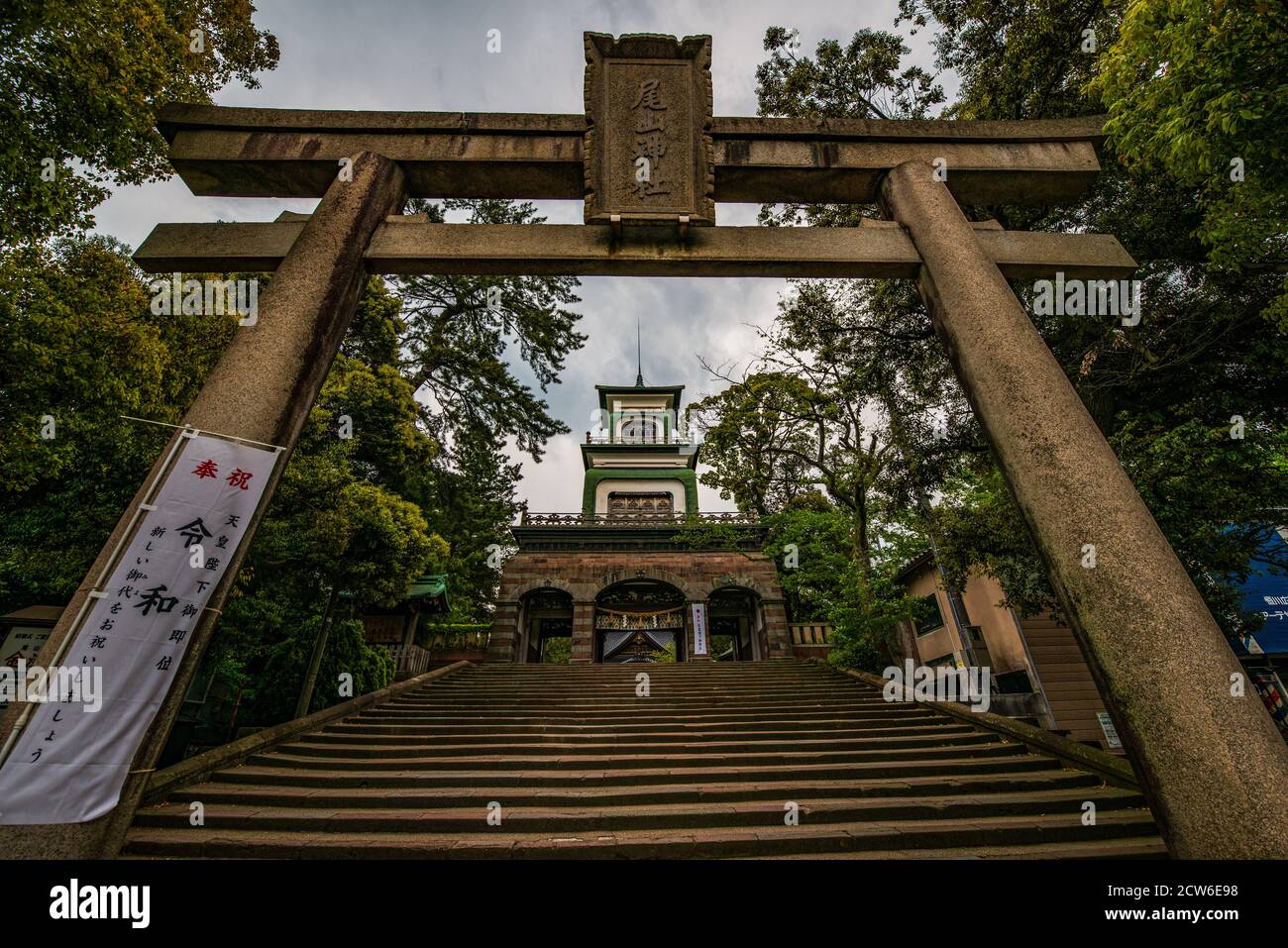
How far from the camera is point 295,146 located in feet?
15.9

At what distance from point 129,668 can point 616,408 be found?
22.0 m

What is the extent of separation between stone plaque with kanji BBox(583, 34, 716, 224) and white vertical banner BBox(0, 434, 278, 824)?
3.49 meters

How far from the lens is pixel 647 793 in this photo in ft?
15.4

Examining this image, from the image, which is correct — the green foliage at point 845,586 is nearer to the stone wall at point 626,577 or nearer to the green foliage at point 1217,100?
the stone wall at point 626,577

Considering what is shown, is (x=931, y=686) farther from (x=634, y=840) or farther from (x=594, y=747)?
(x=634, y=840)

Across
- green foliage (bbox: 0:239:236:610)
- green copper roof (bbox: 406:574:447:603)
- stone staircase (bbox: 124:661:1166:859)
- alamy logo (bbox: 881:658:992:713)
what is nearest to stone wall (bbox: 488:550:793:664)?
green copper roof (bbox: 406:574:447:603)

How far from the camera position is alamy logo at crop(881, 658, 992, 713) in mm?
7660

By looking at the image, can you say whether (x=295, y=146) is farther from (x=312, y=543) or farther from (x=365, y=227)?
(x=312, y=543)

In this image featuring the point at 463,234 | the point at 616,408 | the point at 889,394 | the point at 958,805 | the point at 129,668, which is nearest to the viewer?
the point at 129,668

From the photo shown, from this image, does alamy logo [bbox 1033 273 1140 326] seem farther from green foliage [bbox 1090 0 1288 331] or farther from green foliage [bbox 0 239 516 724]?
green foliage [bbox 0 239 516 724]

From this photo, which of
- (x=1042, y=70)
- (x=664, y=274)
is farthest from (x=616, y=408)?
(x=664, y=274)

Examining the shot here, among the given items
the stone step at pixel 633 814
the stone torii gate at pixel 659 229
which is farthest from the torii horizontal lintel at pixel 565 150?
the stone step at pixel 633 814

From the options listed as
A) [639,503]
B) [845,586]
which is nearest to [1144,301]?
[845,586]

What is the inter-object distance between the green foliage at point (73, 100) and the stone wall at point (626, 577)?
12.4 m
